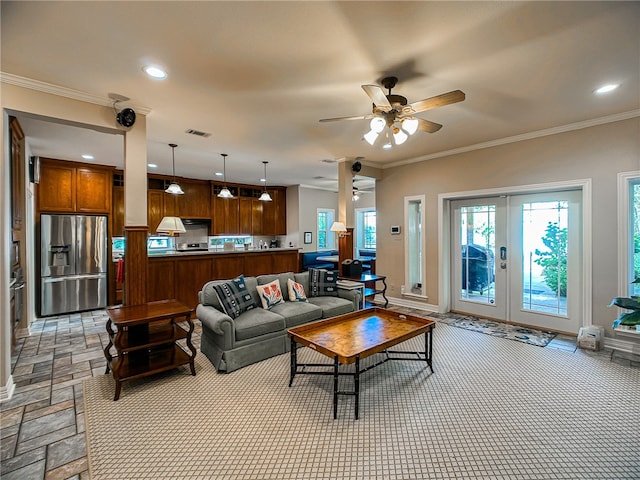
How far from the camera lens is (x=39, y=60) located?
8.11 feet

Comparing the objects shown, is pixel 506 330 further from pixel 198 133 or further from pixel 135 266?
pixel 198 133

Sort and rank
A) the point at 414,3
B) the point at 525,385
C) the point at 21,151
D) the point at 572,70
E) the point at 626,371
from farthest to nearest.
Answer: the point at 21,151, the point at 626,371, the point at 525,385, the point at 572,70, the point at 414,3

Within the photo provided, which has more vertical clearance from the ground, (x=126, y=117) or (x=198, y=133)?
(x=198, y=133)

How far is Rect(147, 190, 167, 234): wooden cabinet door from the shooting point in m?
7.01

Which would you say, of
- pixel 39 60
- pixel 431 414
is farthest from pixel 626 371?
pixel 39 60

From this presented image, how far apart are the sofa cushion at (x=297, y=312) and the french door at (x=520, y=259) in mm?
2926

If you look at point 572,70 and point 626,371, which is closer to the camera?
point 572,70

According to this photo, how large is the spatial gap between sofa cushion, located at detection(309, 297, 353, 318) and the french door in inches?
91.7

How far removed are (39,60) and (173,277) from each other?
3.28 meters

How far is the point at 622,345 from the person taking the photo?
12.0 ft

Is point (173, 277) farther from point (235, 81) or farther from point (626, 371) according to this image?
point (626, 371)

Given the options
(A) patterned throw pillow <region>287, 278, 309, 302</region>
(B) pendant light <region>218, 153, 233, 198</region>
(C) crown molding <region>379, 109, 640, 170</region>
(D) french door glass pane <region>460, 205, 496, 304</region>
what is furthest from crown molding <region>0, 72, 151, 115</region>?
(D) french door glass pane <region>460, 205, 496, 304</region>

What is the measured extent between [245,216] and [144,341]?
5.80 metres

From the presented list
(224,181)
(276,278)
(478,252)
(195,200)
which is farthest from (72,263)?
(478,252)
